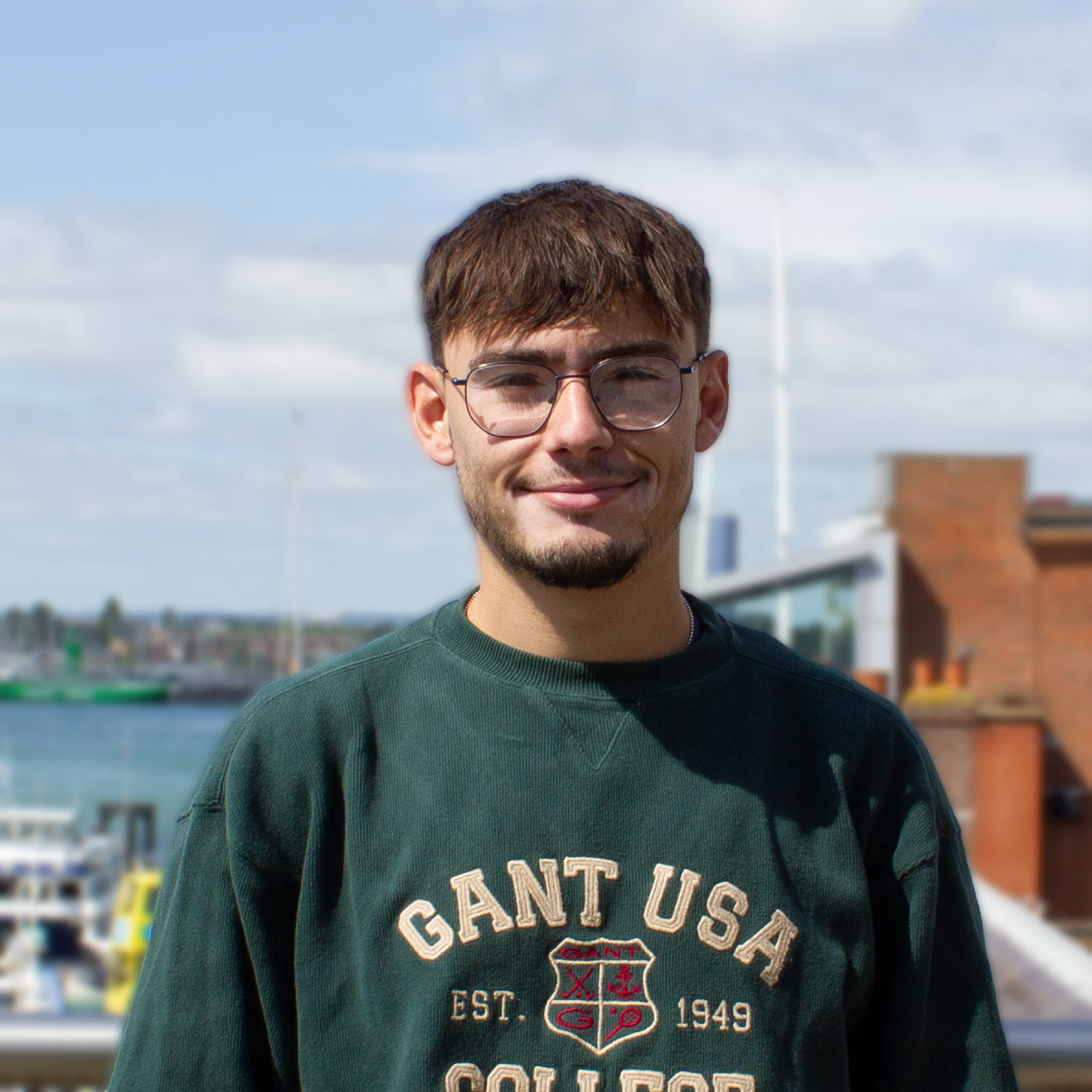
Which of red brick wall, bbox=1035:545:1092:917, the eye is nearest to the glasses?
the eye

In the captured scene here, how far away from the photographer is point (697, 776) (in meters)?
2.01

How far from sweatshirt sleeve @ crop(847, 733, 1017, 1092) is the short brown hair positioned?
0.73 m

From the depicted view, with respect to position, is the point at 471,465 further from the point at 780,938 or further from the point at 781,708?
the point at 780,938

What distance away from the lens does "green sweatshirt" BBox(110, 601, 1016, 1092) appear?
192cm

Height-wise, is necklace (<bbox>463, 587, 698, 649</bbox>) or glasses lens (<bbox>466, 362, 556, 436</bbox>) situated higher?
glasses lens (<bbox>466, 362, 556, 436</bbox>)

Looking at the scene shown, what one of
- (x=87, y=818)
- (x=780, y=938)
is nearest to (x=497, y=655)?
(x=780, y=938)

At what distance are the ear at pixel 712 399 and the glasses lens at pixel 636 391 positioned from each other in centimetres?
13

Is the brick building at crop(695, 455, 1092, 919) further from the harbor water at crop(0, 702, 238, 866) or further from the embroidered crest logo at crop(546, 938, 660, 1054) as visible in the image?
the harbor water at crop(0, 702, 238, 866)

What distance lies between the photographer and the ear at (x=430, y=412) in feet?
7.16

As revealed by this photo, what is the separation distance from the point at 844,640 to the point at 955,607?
2.16m

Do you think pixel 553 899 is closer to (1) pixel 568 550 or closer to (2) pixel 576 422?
(1) pixel 568 550

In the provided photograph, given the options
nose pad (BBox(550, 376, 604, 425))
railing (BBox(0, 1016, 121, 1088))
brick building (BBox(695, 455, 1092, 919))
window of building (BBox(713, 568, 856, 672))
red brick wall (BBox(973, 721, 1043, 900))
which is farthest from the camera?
brick building (BBox(695, 455, 1092, 919))

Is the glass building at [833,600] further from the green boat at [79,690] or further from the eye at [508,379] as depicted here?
the green boat at [79,690]

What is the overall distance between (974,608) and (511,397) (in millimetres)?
27185
